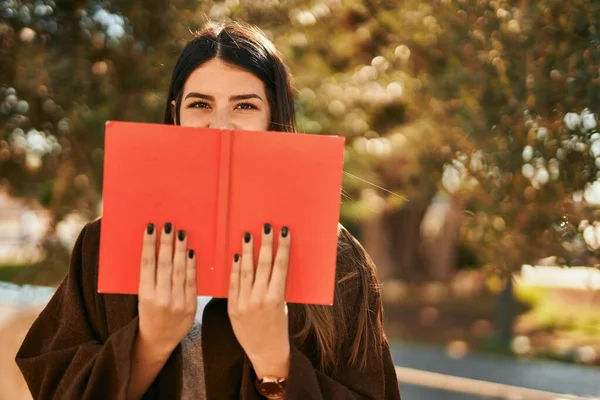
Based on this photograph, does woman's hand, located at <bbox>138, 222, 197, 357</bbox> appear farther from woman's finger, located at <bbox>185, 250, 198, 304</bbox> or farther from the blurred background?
the blurred background

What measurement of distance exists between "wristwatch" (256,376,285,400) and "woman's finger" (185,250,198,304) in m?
0.33

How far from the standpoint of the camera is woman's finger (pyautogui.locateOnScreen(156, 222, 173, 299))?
1.66 meters

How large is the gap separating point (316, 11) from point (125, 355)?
340 centimetres

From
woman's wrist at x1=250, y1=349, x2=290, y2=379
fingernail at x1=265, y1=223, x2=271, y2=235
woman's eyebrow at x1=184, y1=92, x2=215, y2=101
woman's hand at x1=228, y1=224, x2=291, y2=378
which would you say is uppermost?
woman's eyebrow at x1=184, y1=92, x2=215, y2=101

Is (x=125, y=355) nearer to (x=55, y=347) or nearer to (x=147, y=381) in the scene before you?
(x=147, y=381)

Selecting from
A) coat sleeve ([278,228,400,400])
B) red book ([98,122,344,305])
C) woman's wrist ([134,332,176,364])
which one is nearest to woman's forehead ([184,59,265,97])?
red book ([98,122,344,305])

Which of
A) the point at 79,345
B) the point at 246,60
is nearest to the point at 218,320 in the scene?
the point at 79,345

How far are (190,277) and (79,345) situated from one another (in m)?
0.49

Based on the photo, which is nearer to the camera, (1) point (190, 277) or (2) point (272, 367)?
(1) point (190, 277)

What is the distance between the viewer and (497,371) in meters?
8.91

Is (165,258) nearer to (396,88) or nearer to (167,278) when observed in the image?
(167,278)

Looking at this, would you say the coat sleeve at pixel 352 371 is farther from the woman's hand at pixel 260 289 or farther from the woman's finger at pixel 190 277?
the woman's finger at pixel 190 277

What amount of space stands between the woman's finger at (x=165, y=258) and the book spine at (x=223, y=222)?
90 mm

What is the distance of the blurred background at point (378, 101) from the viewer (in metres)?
2.97
